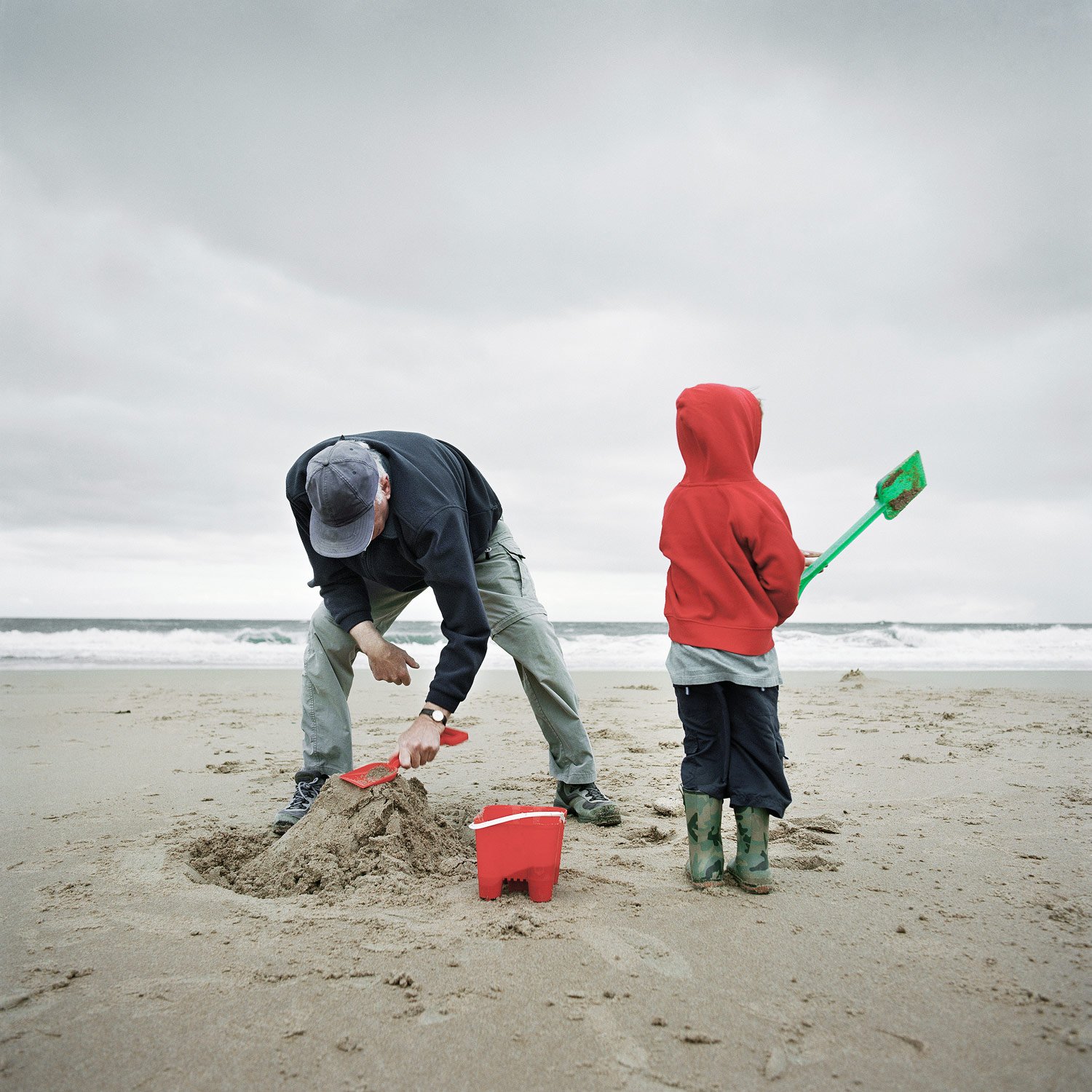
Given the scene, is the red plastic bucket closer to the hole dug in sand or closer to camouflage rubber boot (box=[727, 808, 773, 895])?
the hole dug in sand

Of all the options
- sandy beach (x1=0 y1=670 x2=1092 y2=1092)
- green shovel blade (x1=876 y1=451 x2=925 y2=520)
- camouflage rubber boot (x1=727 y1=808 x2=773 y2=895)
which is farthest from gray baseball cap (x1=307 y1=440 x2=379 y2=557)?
green shovel blade (x1=876 y1=451 x2=925 y2=520)

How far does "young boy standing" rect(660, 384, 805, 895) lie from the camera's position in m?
2.47

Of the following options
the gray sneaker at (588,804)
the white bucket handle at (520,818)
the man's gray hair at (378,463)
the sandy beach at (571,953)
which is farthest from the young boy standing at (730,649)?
the man's gray hair at (378,463)

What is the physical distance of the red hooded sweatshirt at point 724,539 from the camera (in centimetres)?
251

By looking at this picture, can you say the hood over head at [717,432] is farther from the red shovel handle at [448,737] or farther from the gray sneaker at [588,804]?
the gray sneaker at [588,804]

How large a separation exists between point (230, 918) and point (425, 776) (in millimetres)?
2083

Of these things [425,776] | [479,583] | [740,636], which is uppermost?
[479,583]

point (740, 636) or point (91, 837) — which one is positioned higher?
point (740, 636)

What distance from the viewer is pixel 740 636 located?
8.14 ft

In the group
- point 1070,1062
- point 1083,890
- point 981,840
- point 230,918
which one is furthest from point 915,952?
point 230,918

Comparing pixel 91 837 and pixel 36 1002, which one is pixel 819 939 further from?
pixel 91 837

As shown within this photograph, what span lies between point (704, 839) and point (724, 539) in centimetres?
101

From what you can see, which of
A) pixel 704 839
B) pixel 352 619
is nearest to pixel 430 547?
pixel 352 619

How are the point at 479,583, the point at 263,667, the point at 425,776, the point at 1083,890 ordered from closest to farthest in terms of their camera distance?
1. the point at 1083,890
2. the point at 479,583
3. the point at 425,776
4. the point at 263,667
